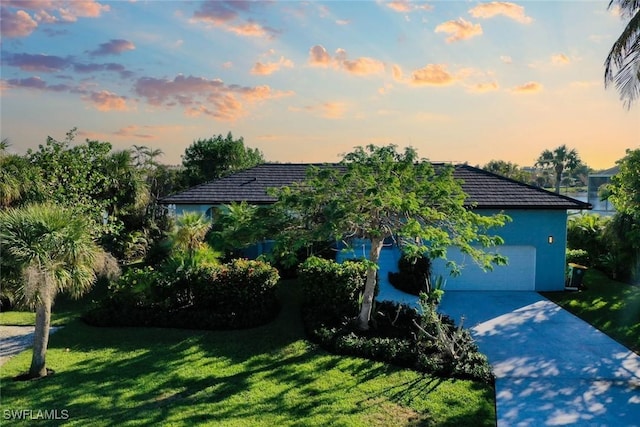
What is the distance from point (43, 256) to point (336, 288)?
7.65 metres

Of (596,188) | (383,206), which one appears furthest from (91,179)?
(596,188)

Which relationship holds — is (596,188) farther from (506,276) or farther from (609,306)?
(609,306)

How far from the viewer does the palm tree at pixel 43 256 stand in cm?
896

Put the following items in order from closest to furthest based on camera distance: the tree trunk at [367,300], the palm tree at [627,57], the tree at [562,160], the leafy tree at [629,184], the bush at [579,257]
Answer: the tree trunk at [367,300] → the leafy tree at [629,184] → the palm tree at [627,57] → the bush at [579,257] → the tree at [562,160]

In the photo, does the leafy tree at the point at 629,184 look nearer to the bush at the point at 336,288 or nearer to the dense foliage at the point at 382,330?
the dense foliage at the point at 382,330

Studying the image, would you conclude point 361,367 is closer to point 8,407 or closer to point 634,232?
point 8,407

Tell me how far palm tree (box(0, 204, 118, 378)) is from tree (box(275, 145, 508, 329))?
4729 millimetres

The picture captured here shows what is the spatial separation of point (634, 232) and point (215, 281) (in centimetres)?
1585

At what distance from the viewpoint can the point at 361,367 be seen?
10.4 metres

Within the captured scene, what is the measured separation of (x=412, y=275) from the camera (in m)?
17.4

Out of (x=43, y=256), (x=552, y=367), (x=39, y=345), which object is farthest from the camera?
(x=552, y=367)

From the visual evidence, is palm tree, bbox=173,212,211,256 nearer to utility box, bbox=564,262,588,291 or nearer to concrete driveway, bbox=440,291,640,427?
concrete driveway, bbox=440,291,640,427

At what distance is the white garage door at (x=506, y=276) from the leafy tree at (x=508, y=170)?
4826cm

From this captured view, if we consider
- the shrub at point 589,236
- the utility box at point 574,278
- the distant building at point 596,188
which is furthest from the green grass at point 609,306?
the distant building at point 596,188
